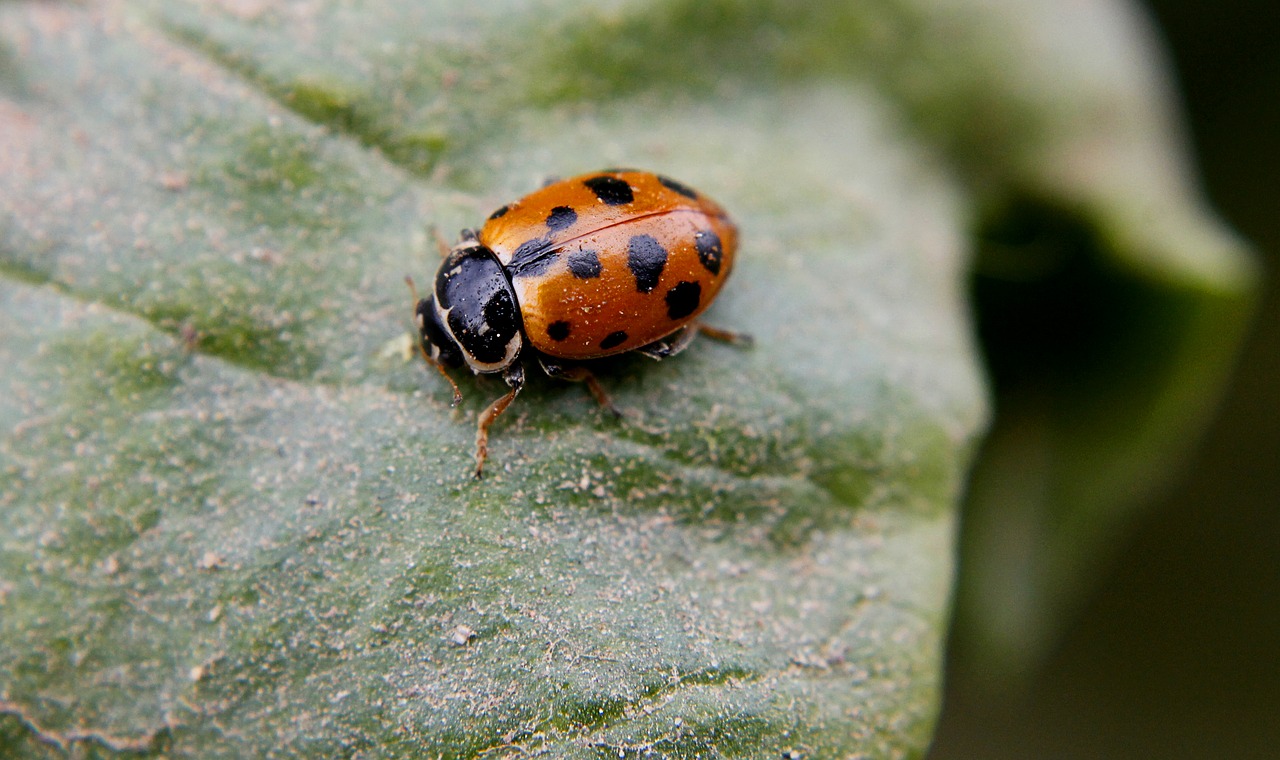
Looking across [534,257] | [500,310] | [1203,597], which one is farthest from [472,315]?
[1203,597]

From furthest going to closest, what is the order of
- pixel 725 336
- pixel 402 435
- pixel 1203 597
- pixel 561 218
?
1. pixel 1203 597
2. pixel 725 336
3. pixel 561 218
4. pixel 402 435

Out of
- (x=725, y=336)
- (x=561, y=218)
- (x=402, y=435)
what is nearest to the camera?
(x=402, y=435)

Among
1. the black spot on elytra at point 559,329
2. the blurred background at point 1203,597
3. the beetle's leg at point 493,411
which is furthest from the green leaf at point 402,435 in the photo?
the blurred background at point 1203,597

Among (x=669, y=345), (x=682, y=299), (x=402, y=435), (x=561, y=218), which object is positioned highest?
(x=561, y=218)

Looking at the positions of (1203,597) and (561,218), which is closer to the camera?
(561,218)

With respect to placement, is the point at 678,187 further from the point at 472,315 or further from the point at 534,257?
the point at 472,315

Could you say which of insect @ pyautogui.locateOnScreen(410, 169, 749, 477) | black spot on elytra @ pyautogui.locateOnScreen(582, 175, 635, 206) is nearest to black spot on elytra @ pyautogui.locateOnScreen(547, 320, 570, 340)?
insect @ pyautogui.locateOnScreen(410, 169, 749, 477)

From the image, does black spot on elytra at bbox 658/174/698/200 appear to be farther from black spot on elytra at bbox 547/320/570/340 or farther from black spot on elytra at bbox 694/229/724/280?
black spot on elytra at bbox 547/320/570/340
